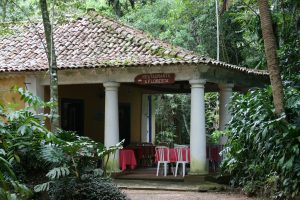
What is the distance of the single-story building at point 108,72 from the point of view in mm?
12266

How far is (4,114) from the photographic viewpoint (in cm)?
598

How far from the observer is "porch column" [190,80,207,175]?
40.0ft

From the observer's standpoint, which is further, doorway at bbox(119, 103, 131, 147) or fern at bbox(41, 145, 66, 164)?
doorway at bbox(119, 103, 131, 147)

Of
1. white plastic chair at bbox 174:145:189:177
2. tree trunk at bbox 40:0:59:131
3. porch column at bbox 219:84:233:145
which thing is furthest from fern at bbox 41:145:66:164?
porch column at bbox 219:84:233:145

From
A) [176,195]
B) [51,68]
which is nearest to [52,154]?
[51,68]

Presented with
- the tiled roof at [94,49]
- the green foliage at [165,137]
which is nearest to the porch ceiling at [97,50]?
the tiled roof at [94,49]

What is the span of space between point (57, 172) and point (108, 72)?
5.96 m

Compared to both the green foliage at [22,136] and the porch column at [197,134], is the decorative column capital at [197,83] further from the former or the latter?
the green foliage at [22,136]

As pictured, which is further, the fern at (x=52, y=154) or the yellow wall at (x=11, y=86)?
the yellow wall at (x=11, y=86)

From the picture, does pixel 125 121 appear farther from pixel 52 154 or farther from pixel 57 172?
pixel 52 154

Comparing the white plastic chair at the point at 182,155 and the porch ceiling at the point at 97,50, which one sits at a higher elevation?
the porch ceiling at the point at 97,50

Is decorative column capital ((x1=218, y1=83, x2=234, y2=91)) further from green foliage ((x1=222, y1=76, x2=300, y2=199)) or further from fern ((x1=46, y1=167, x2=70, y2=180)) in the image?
fern ((x1=46, y1=167, x2=70, y2=180))

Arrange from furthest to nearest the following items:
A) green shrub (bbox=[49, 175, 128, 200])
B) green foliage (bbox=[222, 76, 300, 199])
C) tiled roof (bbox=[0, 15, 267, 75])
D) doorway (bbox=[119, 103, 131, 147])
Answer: doorway (bbox=[119, 103, 131, 147]), tiled roof (bbox=[0, 15, 267, 75]), green foliage (bbox=[222, 76, 300, 199]), green shrub (bbox=[49, 175, 128, 200])

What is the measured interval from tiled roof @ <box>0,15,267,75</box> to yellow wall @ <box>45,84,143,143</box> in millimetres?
1447
